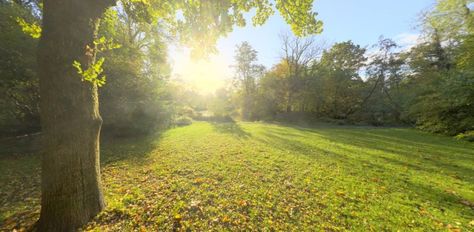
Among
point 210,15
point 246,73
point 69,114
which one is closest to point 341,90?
point 246,73

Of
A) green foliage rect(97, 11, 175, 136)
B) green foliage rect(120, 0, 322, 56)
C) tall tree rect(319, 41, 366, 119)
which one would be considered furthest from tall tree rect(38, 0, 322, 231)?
tall tree rect(319, 41, 366, 119)

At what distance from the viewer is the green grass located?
3.05 metres

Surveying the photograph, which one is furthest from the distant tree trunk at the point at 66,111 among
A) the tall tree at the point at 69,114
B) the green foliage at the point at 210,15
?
the green foliage at the point at 210,15

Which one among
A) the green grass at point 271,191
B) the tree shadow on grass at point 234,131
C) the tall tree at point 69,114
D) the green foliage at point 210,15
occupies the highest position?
the green foliage at point 210,15

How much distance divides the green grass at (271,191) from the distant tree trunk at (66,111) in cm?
58

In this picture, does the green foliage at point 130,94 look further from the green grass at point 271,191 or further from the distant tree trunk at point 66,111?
the distant tree trunk at point 66,111

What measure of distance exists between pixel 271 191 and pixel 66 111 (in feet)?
13.3

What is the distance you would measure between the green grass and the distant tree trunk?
22.9 inches

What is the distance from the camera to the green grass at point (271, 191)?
120 inches

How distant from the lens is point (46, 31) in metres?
2.54

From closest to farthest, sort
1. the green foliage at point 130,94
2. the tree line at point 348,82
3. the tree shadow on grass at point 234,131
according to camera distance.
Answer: the green foliage at point 130,94, the tree shadow on grass at point 234,131, the tree line at point 348,82

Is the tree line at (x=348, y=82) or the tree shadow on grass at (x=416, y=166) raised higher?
the tree line at (x=348, y=82)

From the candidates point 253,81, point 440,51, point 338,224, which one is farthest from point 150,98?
point 440,51

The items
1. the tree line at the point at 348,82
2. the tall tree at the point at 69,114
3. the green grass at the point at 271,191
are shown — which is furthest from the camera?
the tree line at the point at 348,82
